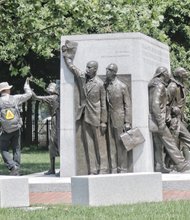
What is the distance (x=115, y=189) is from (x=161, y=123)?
4.40 m

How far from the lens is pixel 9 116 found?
15930mm

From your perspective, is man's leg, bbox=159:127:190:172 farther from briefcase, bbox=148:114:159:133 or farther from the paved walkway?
the paved walkway

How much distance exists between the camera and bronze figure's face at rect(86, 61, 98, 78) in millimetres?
14617

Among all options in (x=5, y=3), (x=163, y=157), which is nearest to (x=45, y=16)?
(x=5, y=3)

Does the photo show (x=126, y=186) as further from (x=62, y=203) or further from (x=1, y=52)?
(x=1, y=52)

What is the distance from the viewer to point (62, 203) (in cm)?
1198

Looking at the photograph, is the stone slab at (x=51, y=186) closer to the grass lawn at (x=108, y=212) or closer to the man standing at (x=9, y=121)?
the man standing at (x=9, y=121)

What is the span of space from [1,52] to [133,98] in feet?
41.9

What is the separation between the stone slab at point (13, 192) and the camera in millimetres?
11055

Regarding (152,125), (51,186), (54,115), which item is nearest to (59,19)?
(54,115)

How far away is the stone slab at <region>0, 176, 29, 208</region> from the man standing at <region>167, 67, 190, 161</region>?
18.1 feet

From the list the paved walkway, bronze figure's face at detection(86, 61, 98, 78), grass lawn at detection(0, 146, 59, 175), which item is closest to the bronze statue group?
bronze figure's face at detection(86, 61, 98, 78)

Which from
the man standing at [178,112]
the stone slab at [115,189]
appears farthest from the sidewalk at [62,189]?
the man standing at [178,112]

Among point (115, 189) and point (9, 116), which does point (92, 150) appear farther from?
point (115, 189)
